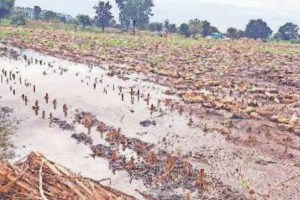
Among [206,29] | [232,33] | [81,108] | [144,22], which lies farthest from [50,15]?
[81,108]

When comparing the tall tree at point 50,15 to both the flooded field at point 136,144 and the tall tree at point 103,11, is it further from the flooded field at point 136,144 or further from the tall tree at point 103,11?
the flooded field at point 136,144

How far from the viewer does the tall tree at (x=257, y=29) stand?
78250 mm

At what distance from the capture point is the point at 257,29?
7838 centimetres

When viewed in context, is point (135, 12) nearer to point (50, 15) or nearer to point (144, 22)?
point (144, 22)

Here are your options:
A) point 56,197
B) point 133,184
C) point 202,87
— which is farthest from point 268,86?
point 56,197

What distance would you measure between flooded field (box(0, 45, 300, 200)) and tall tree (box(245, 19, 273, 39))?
201ft

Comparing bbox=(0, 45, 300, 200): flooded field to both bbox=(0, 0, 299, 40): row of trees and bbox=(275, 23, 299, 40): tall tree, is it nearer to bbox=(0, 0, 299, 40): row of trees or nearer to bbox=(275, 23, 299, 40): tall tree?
bbox=(0, 0, 299, 40): row of trees

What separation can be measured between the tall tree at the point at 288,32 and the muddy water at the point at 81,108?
54.9 m

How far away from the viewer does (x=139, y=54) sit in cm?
3150

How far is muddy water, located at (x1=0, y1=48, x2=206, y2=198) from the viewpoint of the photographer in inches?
457

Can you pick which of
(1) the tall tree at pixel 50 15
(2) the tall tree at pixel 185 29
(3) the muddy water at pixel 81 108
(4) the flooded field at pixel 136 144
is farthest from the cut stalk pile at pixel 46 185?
(1) the tall tree at pixel 50 15

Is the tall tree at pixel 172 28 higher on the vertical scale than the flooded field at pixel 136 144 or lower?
lower

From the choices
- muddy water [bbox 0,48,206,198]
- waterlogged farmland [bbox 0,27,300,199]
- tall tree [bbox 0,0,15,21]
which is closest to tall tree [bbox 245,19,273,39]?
tall tree [bbox 0,0,15,21]

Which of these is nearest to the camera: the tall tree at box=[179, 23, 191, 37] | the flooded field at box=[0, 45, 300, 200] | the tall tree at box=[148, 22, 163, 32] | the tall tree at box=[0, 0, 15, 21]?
the flooded field at box=[0, 45, 300, 200]
